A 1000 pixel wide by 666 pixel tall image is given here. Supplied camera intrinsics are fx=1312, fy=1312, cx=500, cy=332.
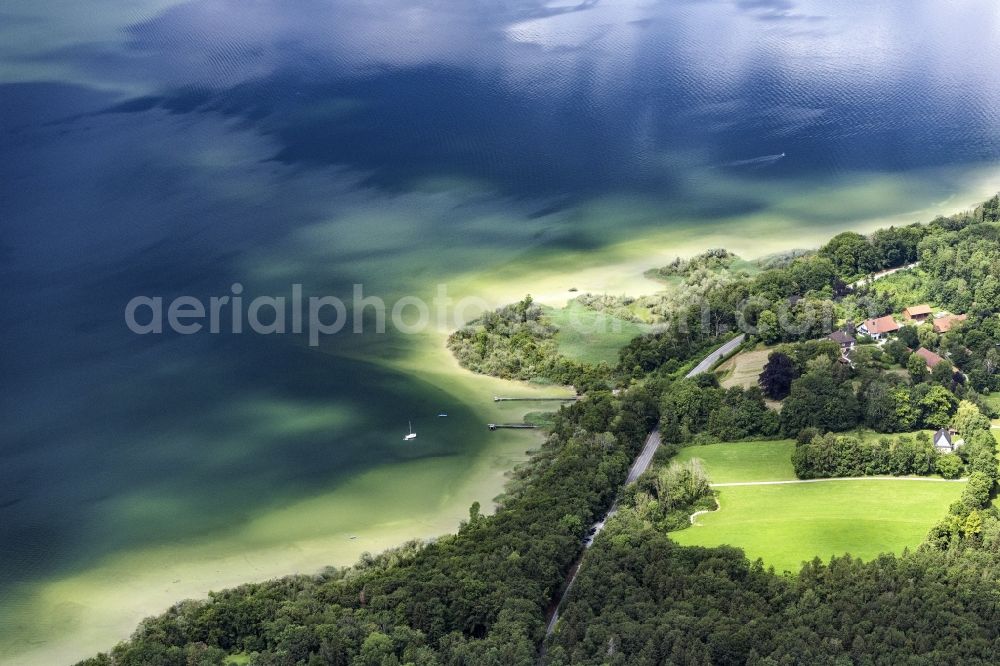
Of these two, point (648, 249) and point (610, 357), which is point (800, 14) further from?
point (610, 357)

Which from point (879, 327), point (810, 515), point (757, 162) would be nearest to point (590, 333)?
point (879, 327)

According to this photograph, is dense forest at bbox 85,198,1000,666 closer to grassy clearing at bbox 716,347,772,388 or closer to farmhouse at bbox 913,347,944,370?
farmhouse at bbox 913,347,944,370

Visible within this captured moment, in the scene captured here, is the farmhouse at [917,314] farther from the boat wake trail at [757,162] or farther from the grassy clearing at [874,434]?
the boat wake trail at [757,162]

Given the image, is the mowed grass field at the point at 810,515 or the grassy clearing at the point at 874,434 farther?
the grassy clearing at the point at 874,434

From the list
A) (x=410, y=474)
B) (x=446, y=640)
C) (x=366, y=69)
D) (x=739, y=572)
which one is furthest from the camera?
(x=366, y=69)

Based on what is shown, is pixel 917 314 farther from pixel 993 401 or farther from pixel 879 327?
pixel 993 401

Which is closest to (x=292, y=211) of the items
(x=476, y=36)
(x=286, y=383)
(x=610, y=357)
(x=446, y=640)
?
(x=286, y=383)

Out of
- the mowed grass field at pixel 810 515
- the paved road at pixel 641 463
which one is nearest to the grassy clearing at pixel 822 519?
the mowed grass field at pixel 810 515

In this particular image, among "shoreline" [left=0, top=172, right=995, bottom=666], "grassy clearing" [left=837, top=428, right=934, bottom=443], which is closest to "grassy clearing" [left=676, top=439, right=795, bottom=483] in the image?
"grassy clearing" [left=837, top=428, right=934, bottom=443]
